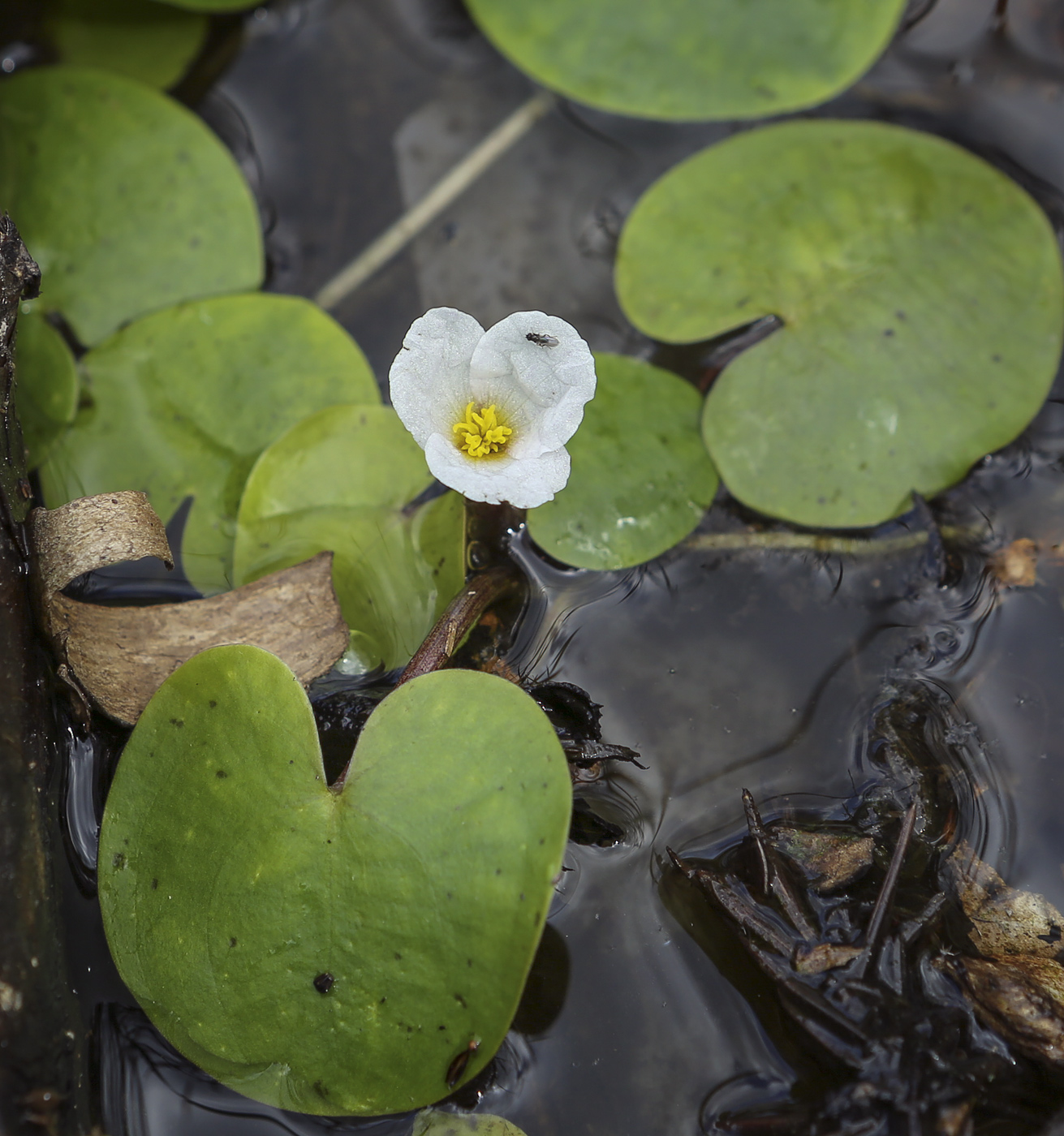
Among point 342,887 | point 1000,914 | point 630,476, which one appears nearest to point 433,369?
point 630,476

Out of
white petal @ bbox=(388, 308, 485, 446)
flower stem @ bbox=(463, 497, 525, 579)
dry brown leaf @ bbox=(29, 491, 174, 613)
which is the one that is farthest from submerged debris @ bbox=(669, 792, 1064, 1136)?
dry brown leaf @ bbox=(29, 491, 174, 613)

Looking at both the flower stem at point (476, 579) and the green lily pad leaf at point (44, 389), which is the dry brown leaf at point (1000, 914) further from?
the green lily pad leaf at point (44, 389)

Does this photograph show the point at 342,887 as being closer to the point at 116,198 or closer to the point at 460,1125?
the point at 460,1125

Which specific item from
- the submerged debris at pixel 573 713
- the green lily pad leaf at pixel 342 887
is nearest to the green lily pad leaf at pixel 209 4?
the green lily pad leaf at pixel 342 887

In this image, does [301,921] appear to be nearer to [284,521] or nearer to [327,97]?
Result: [284,521]

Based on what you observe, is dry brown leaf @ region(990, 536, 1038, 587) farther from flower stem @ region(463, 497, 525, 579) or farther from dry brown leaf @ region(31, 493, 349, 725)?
dry brown leaf @ region(31, 493, 349, 725)
